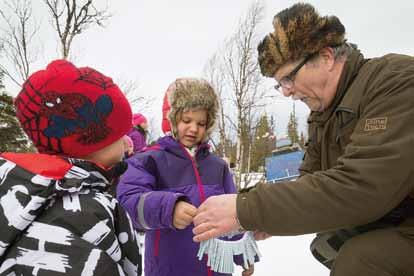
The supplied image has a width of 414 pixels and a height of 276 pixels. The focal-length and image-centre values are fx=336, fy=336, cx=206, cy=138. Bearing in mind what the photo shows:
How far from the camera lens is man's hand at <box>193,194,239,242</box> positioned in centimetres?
139

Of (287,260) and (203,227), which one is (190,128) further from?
(287,260)

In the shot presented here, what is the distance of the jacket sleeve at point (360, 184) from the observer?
1.17 m

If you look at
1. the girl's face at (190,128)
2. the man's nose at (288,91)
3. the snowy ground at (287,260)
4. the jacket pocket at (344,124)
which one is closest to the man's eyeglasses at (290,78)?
the man's nose at (288,91)

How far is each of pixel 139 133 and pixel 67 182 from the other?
550 cm

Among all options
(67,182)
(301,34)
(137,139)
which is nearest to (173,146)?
(301,34)

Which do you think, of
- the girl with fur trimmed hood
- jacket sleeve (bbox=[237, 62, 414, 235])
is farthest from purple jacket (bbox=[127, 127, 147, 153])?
jacket sleeve (bbox=[237, 62, 414, 235])

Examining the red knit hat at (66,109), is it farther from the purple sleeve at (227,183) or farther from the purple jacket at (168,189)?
the purple sleeve at (227,183)

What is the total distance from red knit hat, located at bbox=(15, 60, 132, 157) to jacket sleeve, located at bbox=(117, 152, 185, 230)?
53 cm

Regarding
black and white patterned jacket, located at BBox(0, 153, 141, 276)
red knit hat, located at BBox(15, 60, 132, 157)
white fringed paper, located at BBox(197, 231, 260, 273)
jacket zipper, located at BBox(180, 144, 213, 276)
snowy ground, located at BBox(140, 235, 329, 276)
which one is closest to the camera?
black and white patterned jacket, located at BBox(0, 153, 141, 276)

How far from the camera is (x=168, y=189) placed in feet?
6.79

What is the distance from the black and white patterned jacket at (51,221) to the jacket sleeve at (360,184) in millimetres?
547

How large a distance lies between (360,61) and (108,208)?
1.36 m

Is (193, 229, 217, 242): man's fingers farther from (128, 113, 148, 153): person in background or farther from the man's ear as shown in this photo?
(128, 113, 148, 153): person in background

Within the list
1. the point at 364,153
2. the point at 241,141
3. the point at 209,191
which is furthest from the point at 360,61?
the point at 241,141
